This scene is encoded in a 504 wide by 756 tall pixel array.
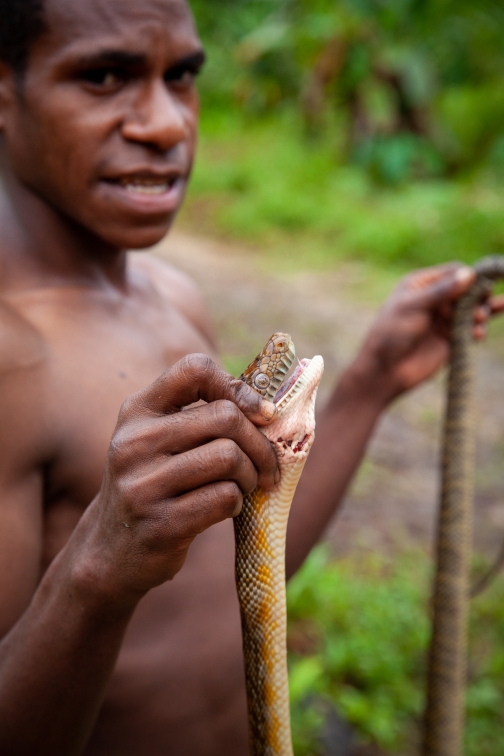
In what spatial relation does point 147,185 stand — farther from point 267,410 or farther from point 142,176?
point 267,410

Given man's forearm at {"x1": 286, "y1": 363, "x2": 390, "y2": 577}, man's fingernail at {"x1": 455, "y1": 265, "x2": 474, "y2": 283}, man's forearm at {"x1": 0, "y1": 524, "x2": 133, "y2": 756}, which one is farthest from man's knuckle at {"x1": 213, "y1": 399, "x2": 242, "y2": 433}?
man's fingernail at {"x1": 455, "y1": 265, "x2": 474, "y2": 283}

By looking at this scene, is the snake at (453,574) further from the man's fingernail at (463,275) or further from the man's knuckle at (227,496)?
the man's knuckle at (227,496)

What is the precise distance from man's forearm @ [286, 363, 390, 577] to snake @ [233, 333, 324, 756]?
0.61 metres

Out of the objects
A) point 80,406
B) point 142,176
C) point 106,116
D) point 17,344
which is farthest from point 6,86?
point 80,406

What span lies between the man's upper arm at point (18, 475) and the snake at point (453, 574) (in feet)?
4.95

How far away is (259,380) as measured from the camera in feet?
3.92

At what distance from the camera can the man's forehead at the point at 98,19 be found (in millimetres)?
1483

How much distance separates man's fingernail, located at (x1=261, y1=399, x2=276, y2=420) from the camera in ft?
3.56

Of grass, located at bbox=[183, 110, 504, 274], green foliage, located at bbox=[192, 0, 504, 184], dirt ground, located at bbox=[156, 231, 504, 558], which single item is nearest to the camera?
dirt ground, located at bbox=[156, 231, 504, 558]

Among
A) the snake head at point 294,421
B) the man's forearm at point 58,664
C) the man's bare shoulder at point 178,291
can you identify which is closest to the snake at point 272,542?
the snake head at point 294,421

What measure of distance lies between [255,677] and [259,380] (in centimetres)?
55

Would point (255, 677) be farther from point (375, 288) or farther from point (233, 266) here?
point (233, 266)

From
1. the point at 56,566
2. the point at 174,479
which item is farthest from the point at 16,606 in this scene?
the point at 174,479

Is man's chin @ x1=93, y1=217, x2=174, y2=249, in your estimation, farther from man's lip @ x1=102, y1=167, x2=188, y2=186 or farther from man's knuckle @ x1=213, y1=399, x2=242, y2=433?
man's knuckle @ x1=213, y1=399, x2=242, y2=433
